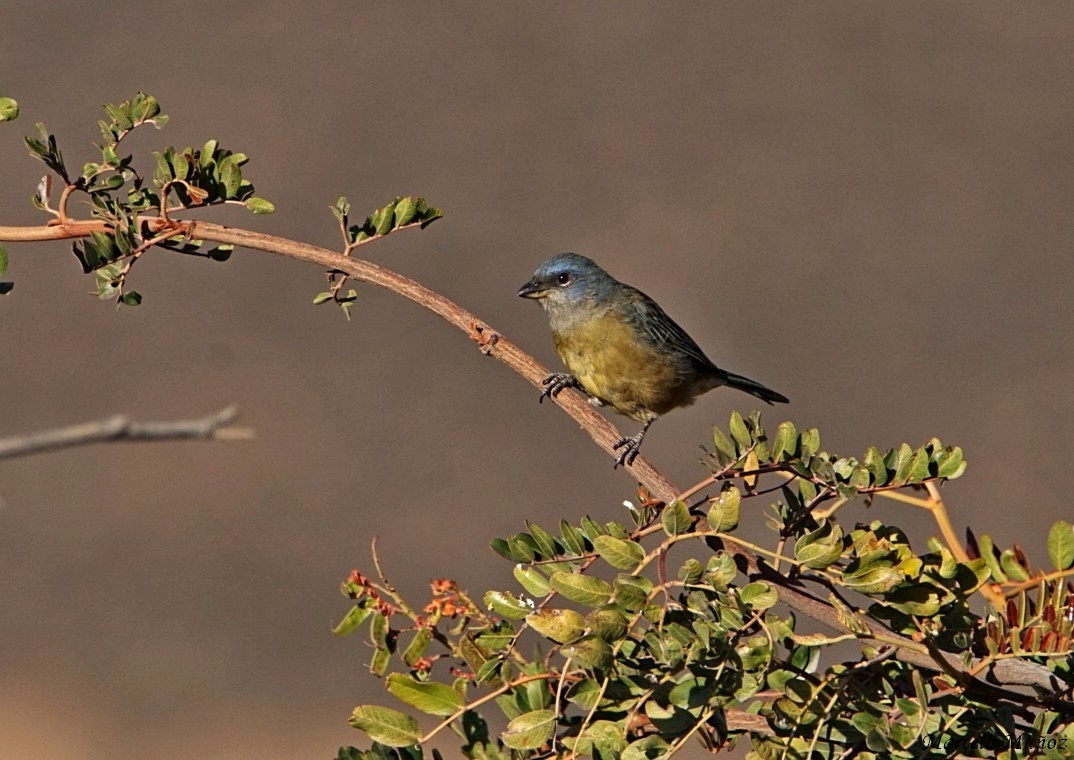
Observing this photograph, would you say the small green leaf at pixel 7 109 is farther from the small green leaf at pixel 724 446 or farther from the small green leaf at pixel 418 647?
the small green leaf at pixel 724 446

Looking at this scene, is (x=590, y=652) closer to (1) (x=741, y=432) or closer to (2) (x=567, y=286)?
(1) (x=741, y=432)

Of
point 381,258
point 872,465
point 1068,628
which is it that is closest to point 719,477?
point 872,465

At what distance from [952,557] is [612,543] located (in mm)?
665

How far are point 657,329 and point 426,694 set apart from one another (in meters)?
4.04

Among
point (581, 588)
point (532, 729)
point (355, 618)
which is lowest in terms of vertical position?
point (532, 729)

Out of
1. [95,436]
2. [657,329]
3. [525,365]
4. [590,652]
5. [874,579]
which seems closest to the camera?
[95,436]

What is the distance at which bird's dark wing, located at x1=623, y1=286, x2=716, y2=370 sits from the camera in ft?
20.3

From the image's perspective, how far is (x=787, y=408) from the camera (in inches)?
564

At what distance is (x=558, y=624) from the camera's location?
2189 mm

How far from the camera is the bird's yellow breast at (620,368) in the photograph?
5.82 m

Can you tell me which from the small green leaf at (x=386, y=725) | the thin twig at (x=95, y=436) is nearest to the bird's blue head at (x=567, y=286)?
the small green leaf at (x=386, y=725)

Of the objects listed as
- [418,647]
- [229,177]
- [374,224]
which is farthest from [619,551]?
[229,177]

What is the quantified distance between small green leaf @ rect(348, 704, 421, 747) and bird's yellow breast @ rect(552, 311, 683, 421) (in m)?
3.58

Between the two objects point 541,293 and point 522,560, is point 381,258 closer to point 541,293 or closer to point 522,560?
point 541,293
